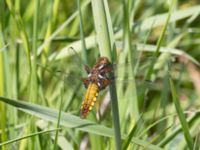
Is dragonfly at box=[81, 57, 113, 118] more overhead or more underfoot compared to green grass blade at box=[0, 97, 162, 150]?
more overhead

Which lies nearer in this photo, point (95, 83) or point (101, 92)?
point (95, 83)

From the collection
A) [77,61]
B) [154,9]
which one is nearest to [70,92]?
[77,61]

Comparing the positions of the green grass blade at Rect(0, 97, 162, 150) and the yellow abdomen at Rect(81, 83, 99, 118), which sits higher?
the yellow abdomen at Rect(81, 83, 99, 118)

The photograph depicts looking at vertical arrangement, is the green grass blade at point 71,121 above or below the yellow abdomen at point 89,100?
below

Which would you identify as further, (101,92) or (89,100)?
(101,92)
